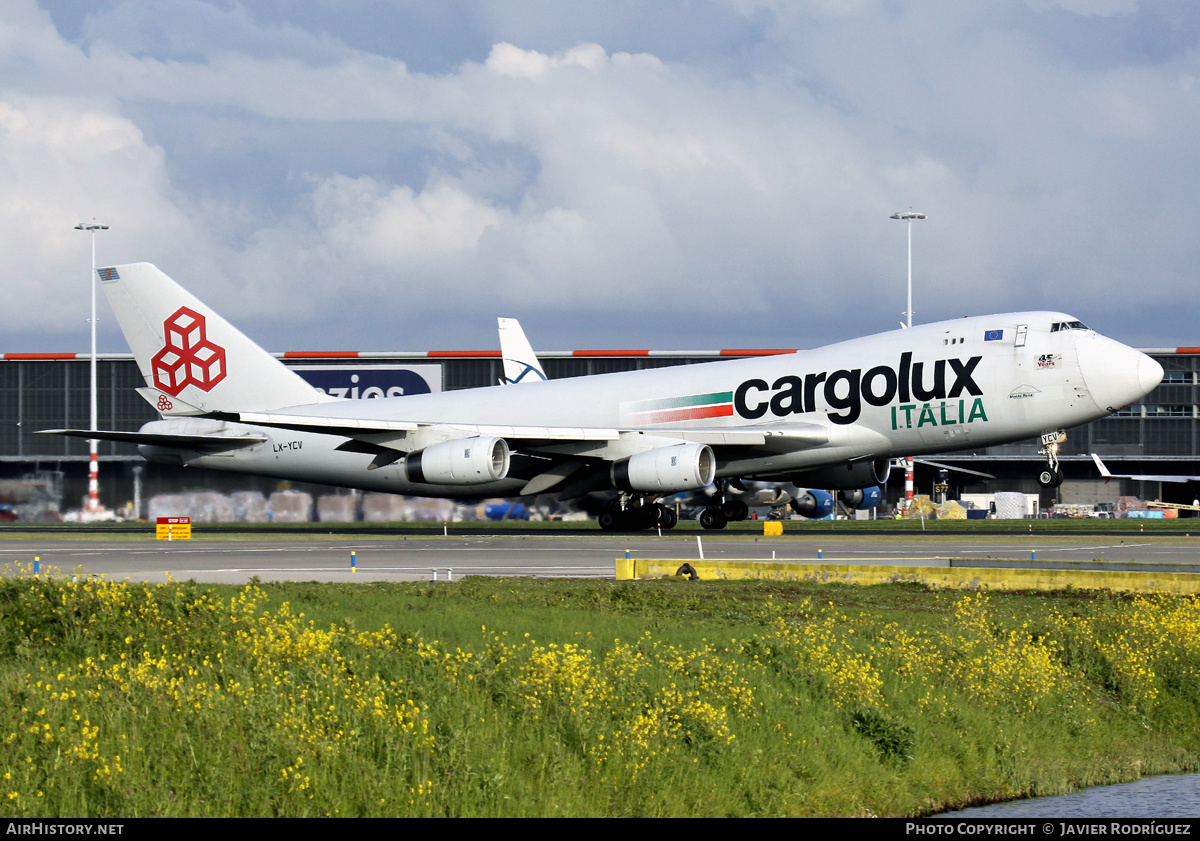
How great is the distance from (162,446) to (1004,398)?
31604 mm

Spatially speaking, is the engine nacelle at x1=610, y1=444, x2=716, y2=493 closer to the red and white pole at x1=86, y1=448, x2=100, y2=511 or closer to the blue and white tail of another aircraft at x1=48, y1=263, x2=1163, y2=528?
the blue and white tail of another aircraft at x1=48, y1=263, x2=1163, y2=528

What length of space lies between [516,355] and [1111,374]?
130 ft

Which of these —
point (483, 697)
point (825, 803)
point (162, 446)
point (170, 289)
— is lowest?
point (825, 803)

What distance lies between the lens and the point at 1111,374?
1501 inches

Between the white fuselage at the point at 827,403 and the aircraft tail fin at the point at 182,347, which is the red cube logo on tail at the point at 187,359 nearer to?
the aircraft tail fin at the point at 182,347

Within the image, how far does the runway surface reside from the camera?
89.4ft

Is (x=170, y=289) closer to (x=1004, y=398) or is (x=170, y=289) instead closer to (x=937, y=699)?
(x=1004, y=398)

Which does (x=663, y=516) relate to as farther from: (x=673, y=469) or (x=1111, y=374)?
(x=1111, y=374)

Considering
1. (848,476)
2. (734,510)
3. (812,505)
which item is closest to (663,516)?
(734,510)

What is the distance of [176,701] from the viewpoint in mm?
11141

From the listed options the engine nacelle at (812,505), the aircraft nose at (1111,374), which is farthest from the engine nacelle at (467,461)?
the engine nacelle at (812,505)

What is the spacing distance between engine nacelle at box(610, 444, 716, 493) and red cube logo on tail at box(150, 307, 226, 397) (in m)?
18.5

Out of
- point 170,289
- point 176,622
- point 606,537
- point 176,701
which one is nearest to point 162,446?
point 170,289
